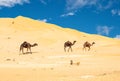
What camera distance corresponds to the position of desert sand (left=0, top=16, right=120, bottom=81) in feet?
83.0

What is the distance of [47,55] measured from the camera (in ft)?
135

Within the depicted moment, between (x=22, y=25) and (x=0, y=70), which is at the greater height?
(x=22, y=25)

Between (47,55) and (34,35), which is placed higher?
(34,35)

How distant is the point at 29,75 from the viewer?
24.2 m

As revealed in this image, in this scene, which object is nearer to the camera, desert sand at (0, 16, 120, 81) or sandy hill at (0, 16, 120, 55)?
desert sand at (0, 16, 120, 81)

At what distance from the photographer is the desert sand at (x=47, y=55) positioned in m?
25.3

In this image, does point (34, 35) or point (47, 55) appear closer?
point (47, 55)

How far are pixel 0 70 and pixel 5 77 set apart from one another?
12.3 ft

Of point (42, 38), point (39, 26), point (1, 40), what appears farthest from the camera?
point (39, 26)

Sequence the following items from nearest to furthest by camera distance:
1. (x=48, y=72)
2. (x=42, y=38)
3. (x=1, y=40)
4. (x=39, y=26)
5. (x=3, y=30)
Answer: (x=48, y=72) → (x=1, y=40) → (x=42, y=38) → (x=3, y=30) → (x=39, y=26)

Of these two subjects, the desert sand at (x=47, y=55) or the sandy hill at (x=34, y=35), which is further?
the sandy hill at (x=34, y=35)

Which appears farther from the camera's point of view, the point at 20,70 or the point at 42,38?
the point at 42,38

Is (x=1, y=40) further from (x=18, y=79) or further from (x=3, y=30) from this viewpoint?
(x=18, y=79)

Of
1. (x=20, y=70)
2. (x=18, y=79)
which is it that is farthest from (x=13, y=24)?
(x=18, y=79)
